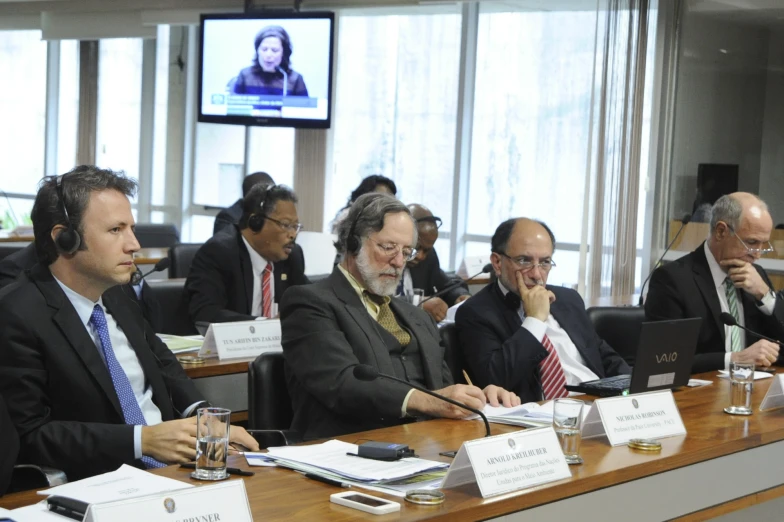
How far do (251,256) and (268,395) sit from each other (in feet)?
6.25

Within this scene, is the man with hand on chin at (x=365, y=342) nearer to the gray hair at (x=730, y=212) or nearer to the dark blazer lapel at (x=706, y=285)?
the dark blazer lapel at (x=706, y=285)

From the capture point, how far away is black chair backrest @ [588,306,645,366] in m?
→ 3.92

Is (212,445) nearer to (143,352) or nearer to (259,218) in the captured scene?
(143,352)

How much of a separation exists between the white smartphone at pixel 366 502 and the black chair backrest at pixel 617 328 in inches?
91.7

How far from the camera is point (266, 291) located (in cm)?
467

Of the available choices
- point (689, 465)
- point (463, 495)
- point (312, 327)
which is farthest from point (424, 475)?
point (312, 327)

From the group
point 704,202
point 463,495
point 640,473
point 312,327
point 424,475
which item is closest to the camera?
point 463,495

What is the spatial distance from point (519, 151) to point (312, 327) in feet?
18.2

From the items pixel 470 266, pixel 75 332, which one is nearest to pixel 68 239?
pixel 75 332

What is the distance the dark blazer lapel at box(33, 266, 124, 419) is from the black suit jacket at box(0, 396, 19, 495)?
37cm

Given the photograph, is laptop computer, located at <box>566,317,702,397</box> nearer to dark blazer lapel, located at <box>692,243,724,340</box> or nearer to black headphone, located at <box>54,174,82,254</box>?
dark blazer lapel, located at <box>692,243,724,340</box>

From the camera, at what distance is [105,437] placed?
2.17 metres

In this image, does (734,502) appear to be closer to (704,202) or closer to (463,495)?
(463,495)

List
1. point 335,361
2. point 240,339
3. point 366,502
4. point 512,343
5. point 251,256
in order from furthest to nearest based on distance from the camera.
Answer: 1. point 251,256
2. point 240,339
3. point 512,343
4. point 335,361
5. point 366,502
